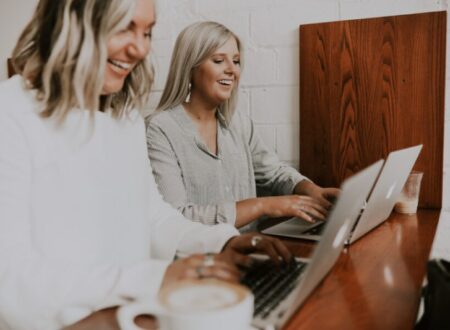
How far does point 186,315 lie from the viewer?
447mm

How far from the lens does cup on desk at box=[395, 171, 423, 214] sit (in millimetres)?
1418

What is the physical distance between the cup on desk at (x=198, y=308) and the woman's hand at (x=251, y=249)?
0.28 metres

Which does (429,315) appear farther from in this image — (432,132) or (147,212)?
(432,132)

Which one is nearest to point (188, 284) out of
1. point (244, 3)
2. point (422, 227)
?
point (422, 227)

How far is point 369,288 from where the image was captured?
800 millimetres

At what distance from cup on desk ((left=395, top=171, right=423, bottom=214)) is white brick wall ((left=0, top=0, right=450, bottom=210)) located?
0.23 meters

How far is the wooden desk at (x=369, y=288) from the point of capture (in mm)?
663

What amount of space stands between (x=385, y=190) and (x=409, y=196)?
0.40 m

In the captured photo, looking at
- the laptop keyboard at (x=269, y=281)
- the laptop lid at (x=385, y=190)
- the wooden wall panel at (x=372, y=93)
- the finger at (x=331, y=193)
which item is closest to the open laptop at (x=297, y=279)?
the laptop keyboard at (x=269, y=281)

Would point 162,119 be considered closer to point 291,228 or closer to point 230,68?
point 230,68

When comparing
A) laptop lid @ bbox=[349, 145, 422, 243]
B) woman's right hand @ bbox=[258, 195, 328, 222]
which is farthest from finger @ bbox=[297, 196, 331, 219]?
laptop lid @ bbox=[349, 145, 422, 243]

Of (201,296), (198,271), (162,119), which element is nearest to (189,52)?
(162,119)

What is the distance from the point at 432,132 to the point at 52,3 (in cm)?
Answer: 121

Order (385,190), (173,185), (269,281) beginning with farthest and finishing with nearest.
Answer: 1. (173,185)
2. (385,190)
3. (269,281)
